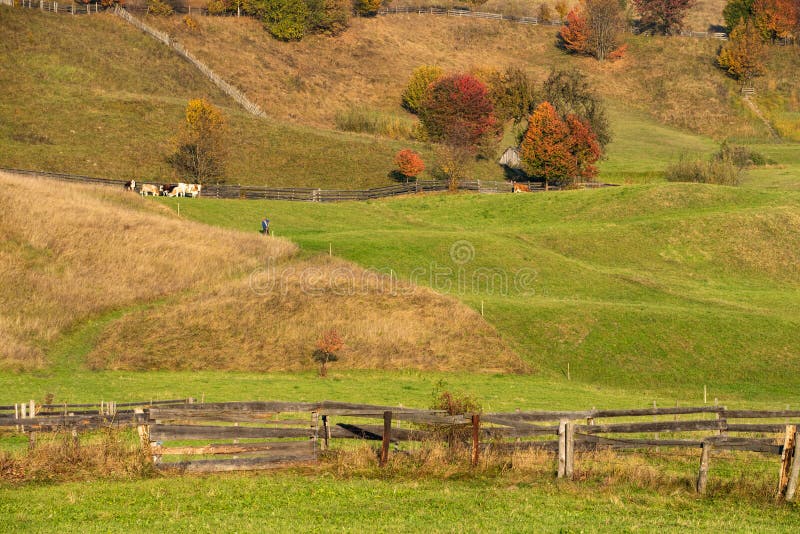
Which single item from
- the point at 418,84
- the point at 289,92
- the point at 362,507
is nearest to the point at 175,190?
the point at 289,92

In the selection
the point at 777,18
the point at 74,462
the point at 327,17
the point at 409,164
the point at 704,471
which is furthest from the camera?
the point at 777,18

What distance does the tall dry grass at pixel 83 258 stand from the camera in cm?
4966

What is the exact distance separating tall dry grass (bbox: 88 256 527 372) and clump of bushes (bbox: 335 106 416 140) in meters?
77.4

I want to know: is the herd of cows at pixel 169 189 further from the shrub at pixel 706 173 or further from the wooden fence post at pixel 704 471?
the wooden fence post at pixel 704 471

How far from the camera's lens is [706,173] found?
104 metres

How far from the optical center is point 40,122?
107 m

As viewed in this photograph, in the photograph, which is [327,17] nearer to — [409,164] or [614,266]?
[409,164]

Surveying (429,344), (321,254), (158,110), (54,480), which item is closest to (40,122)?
(158,110)

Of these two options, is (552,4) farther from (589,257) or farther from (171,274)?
(171,274)

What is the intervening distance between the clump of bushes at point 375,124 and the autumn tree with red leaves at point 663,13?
71472 millimetres

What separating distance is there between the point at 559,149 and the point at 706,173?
54.9 ft

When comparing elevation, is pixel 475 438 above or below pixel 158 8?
below

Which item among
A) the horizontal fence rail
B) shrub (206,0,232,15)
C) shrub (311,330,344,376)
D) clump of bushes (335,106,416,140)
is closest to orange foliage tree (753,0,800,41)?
the horizontal fence rail

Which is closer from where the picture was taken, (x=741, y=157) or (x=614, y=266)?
(x=614, y=266)
